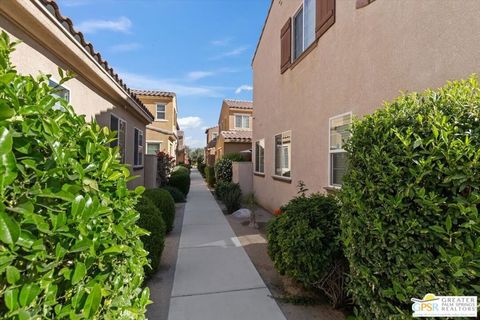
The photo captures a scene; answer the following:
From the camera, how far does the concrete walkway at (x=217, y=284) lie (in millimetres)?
3498

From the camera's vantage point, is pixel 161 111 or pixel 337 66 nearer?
pixel 337 66

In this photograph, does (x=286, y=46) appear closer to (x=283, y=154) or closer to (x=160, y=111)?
(x=283, y=154)

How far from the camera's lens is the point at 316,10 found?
20.7ft

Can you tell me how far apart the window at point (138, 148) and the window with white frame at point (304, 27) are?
21.1ft

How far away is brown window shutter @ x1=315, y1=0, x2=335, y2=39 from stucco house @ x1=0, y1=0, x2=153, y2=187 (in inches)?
195

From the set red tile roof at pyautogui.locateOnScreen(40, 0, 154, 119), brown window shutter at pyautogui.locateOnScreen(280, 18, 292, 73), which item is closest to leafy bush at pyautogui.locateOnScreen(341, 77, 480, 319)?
red tile roof at pyautogui.locateOnScreen(40, 0, 154, 119)

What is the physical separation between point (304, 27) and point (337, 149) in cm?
402

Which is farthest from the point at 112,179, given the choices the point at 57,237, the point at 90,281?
the point at 90,281

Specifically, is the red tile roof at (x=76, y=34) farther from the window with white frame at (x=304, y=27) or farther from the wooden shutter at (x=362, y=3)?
the window with white frame at (x=304, y=27)

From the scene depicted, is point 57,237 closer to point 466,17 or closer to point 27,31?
point 27,31

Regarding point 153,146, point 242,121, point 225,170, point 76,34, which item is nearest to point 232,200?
point 225,170

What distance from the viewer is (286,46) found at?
8484mm

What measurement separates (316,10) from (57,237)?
23.2 ft

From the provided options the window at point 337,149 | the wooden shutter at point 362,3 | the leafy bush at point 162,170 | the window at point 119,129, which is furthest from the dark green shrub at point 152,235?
the leafy bush at point 162,170
